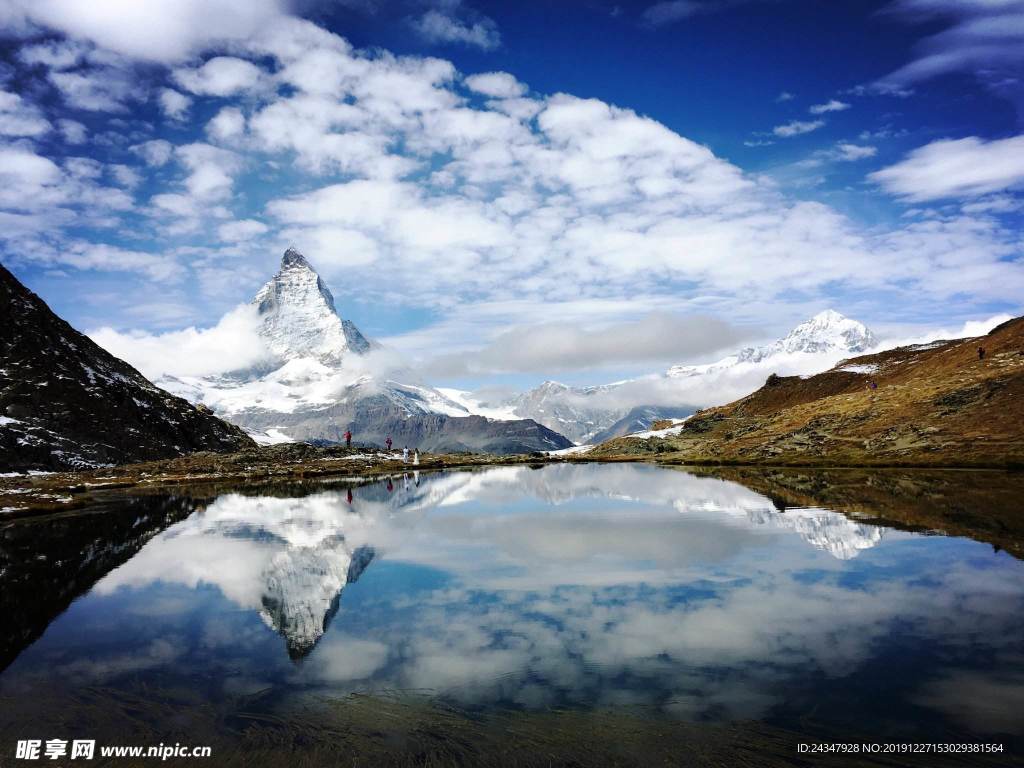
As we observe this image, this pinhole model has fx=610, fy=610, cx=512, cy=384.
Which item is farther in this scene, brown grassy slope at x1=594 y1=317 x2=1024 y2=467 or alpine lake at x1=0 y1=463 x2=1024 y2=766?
brown grassy slope at x1=594 y1=317 x2=1024 y2=467

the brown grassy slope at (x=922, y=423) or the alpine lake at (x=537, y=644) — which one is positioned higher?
the brown grassy slope at (x=922, y=423)

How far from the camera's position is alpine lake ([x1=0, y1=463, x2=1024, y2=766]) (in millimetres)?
15250

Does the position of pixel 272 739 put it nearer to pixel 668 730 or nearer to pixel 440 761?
pixel 440 761

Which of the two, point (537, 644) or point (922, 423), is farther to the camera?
point (922, 423)

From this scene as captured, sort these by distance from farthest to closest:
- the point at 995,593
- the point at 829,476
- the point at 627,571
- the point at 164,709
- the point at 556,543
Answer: the point at 829,476 → the point at 556,543 → the point at 627,571 → the point at 995,593 → the point at 164,709

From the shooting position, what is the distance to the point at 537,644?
74.0ft

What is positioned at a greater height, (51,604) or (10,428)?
(10,428)

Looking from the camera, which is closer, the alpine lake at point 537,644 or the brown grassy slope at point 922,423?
the alpine lake at point 537,644

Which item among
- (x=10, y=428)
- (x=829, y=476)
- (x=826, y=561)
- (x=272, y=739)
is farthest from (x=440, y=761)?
(x=10, y=428)

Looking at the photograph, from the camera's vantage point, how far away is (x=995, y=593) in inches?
1066

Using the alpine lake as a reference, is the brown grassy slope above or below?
above

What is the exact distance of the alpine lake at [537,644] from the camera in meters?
15.2

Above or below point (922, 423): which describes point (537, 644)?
below

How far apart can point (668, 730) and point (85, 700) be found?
1742cm
